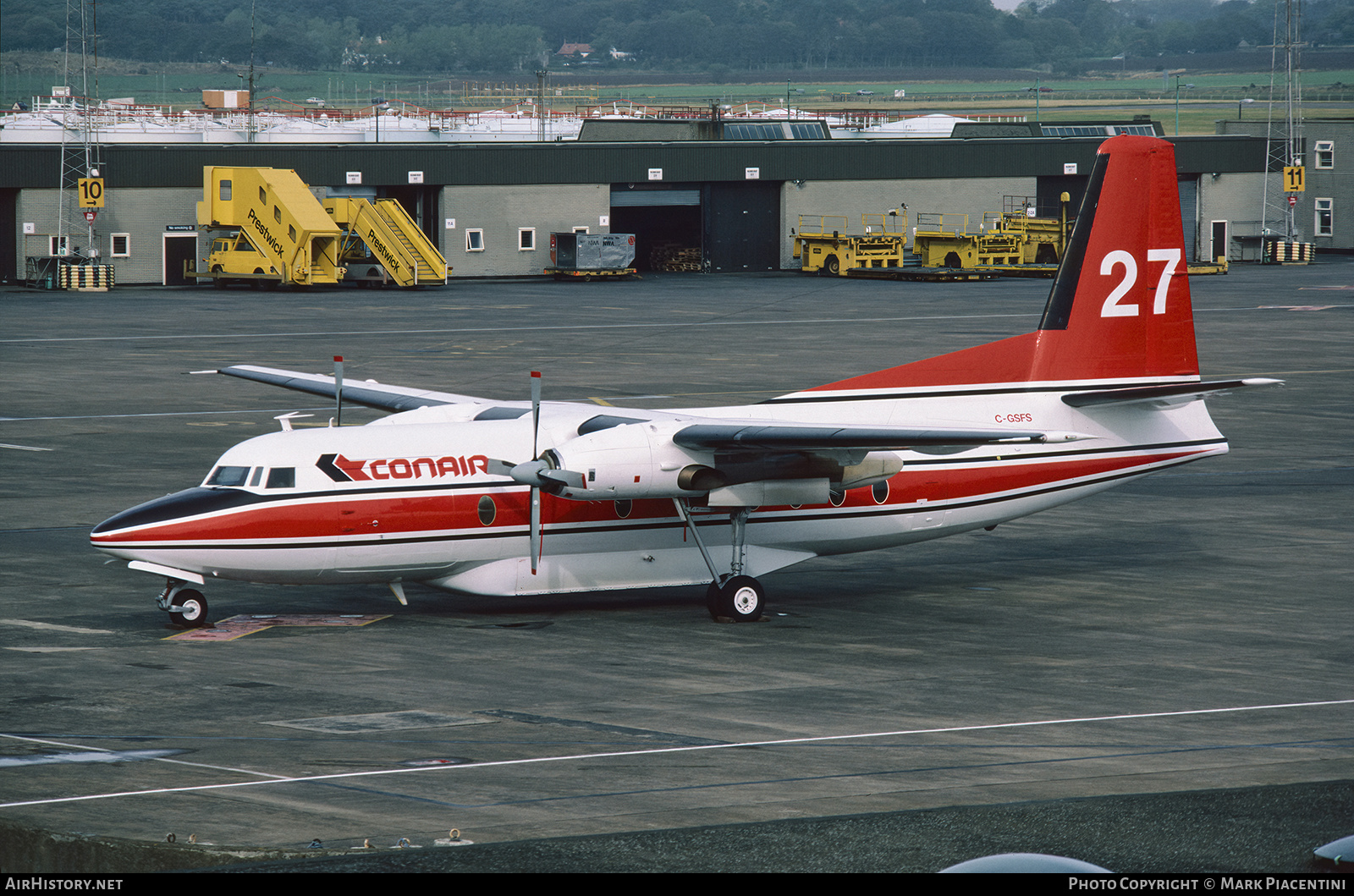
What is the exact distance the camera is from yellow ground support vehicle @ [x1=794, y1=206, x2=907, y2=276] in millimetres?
92062

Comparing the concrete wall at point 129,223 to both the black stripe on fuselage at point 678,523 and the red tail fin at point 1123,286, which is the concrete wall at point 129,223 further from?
the red tail fin at point 1123,286

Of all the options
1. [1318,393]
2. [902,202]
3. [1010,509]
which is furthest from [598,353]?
[902,202]

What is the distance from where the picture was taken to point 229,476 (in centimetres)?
2339

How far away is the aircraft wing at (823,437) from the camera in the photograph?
21797mm

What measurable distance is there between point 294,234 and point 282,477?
58418 millimetres

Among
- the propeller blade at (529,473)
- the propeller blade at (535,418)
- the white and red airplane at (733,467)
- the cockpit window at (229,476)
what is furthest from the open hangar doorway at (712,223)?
the propeller blade at (529,473)

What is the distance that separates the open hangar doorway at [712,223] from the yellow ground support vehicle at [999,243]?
899cm

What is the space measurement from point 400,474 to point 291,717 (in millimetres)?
5317

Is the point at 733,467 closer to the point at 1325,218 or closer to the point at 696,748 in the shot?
the point at 696,748

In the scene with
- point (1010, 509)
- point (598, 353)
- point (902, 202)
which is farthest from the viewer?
point (902, 202)

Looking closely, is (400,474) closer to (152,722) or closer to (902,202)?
(152,722)

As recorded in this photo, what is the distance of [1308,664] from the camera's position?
2203cm

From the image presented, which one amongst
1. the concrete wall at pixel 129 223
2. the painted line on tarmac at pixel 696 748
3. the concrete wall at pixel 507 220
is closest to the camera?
the painted line on tarmac at pixel 696 748

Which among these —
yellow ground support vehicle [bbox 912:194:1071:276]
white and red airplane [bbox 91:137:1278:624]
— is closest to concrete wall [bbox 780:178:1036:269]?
yellow ground support vehicle [bbox 912:194:1071:276]
